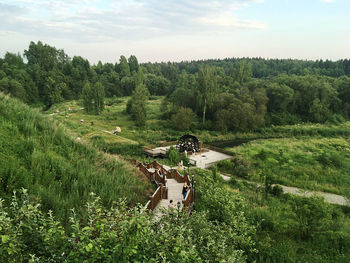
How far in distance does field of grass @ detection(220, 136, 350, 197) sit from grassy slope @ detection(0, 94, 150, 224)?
14.0 metres

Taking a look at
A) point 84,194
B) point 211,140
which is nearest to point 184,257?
point 84,194

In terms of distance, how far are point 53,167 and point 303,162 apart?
28792 mm

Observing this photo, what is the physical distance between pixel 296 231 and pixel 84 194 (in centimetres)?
925

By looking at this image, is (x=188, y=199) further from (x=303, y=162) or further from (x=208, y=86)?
(x=208, y=86)

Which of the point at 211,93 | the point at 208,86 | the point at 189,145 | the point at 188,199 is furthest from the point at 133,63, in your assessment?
the point at 188,199

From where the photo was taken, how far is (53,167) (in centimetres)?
797

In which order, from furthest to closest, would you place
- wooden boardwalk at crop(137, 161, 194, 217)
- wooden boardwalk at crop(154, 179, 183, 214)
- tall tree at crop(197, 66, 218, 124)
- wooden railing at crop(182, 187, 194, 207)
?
tall tree at crop(197, 66, 218, 124) → wooden boardwalk at crop(154, 179, 183, 214) → wooden railing at crop(182, 187, 194, 207) → wooden boardwalk at crop(137, 161, 194, 217)

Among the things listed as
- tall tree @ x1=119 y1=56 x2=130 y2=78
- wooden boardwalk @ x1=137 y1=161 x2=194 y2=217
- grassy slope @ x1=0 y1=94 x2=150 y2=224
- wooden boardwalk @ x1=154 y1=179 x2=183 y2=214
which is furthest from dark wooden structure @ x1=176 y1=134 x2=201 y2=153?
tall tree @ x1=119 y1=56 x2=130 y2=78

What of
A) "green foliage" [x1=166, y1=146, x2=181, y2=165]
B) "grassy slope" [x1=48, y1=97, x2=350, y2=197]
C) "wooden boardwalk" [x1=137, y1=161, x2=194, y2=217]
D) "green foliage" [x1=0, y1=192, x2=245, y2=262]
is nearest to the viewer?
"green foliage" [x1=0, y1=192, x2=245, y2=262]

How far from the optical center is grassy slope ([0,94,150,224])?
652cm

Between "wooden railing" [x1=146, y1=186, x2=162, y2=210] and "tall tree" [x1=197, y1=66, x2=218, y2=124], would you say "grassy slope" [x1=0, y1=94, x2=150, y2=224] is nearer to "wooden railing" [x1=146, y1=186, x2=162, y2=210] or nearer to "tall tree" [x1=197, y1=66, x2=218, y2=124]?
"wooden railing" [x1=146, y1=186, x2=162, y2=210]

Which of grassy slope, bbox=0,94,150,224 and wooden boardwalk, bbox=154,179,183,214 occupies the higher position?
grassy slope, bbox=0,94,150,224

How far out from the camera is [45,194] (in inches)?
254

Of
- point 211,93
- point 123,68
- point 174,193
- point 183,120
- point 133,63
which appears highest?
point 133,63
